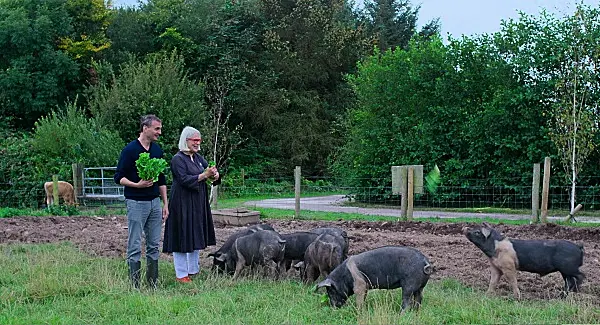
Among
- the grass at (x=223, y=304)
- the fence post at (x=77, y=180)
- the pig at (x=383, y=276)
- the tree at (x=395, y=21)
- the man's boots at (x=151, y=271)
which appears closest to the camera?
the grass at (x=223, y=304)

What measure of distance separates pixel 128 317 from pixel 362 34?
34.0 meters

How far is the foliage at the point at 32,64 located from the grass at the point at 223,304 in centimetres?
2819

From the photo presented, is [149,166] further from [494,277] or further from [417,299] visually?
[494,277]

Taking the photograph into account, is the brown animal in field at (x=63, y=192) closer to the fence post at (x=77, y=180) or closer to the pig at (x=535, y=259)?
the fence post at (x=77, y=180)

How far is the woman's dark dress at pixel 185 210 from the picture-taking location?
324 inches

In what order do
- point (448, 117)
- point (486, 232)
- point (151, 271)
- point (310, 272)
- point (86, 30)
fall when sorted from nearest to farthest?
point (486, 232) < point (151, 271) < point (310, 272) < point (448, 117) < point (86, 30)

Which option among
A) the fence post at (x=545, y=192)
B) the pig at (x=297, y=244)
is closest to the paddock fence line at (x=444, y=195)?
the fence post at (x=545, y=192)

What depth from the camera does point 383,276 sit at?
6.63m

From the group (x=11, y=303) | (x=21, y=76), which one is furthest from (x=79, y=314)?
(x=21, y=76)

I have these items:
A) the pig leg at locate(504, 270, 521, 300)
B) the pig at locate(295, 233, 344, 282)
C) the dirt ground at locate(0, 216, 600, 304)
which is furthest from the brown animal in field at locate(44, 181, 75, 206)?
the pig leg at locate(504, 270, 521, 300)

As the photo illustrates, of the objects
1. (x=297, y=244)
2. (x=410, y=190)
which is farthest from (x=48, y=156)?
(x=297, y=244)

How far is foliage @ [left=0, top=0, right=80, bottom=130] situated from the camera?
34.0 m

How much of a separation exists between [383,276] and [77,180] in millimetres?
17386

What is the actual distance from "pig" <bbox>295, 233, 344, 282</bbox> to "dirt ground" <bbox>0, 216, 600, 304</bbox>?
4.61 feet
